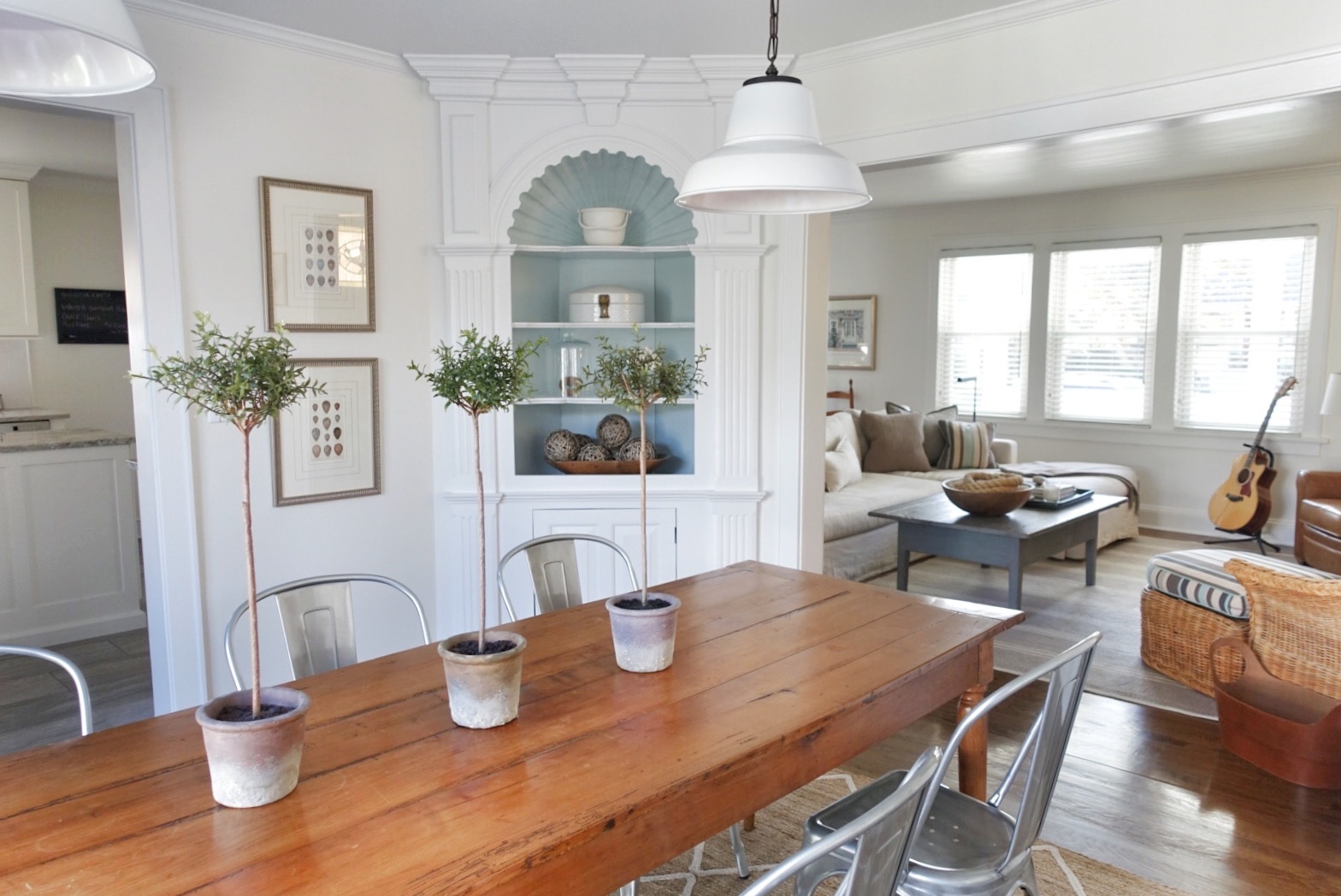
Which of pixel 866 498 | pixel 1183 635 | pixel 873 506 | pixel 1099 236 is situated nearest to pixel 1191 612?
pixel 1183 635

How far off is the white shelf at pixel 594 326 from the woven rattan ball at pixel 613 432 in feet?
1.32

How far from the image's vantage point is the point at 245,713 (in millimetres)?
1360

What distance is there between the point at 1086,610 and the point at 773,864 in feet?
9.76

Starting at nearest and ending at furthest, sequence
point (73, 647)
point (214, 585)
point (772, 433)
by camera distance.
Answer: point (214, 585), point (772, 433), point (73, 647)

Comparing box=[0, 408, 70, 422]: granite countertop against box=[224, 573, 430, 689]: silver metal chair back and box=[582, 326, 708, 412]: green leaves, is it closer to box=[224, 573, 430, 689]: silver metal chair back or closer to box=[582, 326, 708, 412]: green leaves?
box=[224, 573, 430, 689]: silver metal chair back

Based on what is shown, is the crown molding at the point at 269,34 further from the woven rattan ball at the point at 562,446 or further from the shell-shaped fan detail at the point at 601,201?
the woven rattan ball at the point at 562,446

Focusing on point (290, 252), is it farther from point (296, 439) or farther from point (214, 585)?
point (214, 585)

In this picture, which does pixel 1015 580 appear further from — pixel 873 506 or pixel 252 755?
pixel 252 755

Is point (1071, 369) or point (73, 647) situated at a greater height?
point (1071, 369)

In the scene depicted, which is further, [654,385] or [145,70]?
[654,385]

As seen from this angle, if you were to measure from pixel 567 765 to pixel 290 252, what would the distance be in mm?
2451

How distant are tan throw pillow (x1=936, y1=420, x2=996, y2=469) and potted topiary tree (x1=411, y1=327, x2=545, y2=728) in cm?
545

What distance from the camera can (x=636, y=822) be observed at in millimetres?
1326

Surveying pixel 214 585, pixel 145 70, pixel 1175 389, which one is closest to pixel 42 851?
pixel 145 70
